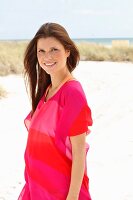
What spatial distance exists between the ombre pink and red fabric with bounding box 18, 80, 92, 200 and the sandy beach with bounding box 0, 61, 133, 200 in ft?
7.71

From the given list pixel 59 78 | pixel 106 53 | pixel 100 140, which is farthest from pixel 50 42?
pixel 106 53

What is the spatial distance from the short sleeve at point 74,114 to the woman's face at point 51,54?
191mm

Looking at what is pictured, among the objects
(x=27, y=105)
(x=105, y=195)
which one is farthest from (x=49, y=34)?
(x=27, y=105)

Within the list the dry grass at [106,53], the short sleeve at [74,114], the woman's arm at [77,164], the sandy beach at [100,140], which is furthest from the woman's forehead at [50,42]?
the dry grass at [106,53]

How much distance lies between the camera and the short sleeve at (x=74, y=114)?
1.88 m

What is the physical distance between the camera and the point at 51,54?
2.03 meters

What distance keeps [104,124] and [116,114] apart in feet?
2.38

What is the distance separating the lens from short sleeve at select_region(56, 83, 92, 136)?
6.17 ft

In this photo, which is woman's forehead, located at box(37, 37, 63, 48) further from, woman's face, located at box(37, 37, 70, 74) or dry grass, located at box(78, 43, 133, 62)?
dry grass, located at box(78, 43, 133, 62)

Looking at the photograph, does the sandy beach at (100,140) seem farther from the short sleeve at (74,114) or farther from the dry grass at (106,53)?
the dry grass at (106,53)

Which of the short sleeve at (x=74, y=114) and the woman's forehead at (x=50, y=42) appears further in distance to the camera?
the woman's forehead at (x=50, y=42)

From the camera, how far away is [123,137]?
671 centimetres

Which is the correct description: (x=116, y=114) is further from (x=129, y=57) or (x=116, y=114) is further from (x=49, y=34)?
(x=129, y=57)

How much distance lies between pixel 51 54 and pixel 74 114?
0.31 m
